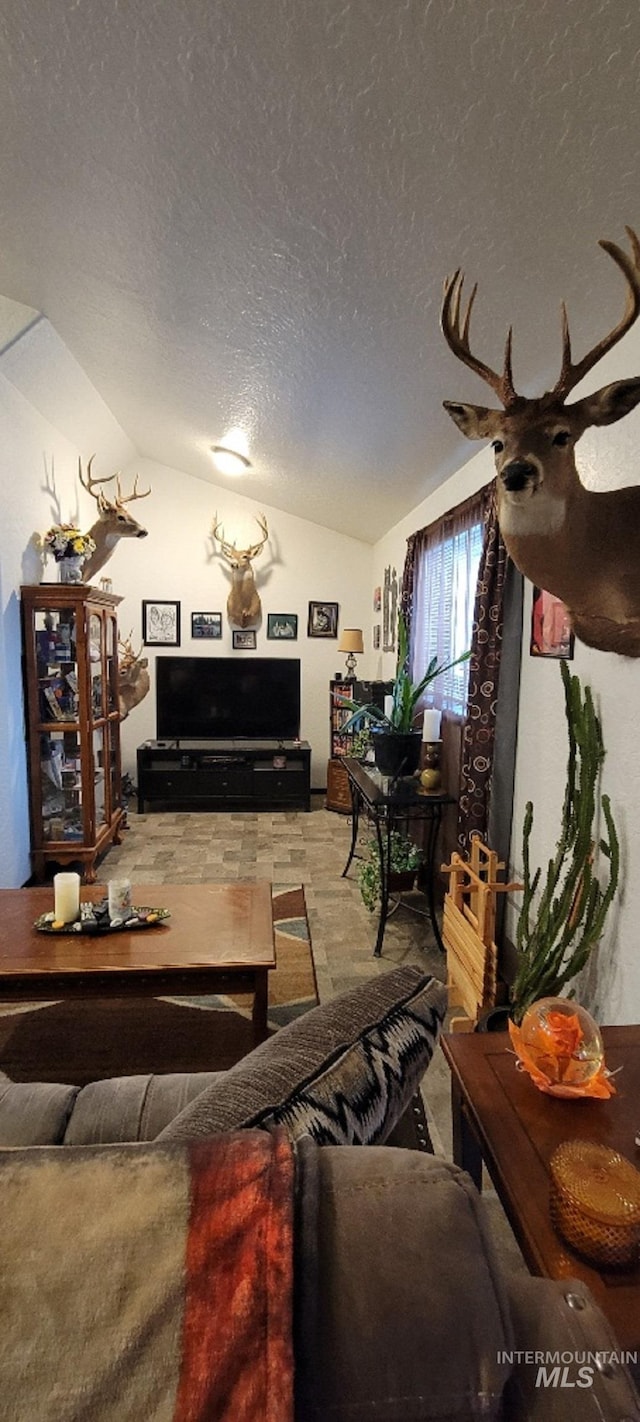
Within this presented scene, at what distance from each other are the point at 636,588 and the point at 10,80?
1.90 metres

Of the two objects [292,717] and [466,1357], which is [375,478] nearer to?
[292,717]

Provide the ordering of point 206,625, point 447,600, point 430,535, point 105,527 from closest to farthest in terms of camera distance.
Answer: point 447,600, point 430,535, point 105,527, point 206,625

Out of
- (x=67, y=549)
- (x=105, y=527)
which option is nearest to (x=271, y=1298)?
(x=67, y=549)

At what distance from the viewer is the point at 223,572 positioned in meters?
5.40

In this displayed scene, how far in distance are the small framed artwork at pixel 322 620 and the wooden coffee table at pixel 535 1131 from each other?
4510 mm

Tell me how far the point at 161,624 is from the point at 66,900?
3.59m

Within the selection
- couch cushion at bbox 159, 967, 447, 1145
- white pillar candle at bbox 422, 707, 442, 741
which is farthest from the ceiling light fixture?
couch cushion at bbox 159, 967, 447, 1145

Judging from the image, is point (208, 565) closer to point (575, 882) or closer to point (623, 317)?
point (575, 882)

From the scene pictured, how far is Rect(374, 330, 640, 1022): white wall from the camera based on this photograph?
1.61 m

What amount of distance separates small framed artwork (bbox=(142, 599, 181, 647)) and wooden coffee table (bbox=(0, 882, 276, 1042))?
11.4 feet

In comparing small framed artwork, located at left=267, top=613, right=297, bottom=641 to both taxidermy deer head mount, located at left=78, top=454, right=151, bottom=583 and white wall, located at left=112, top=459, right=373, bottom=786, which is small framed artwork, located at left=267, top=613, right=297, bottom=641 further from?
taxidermy deer head mount, located at left=78, top=454, right=151, bottom=583

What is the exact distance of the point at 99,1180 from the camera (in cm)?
46

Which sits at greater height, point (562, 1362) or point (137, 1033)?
point (562, 1362)

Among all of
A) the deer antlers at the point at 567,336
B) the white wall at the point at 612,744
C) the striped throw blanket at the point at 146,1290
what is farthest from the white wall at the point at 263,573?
the striped throw blanket at the point at 146,1290
